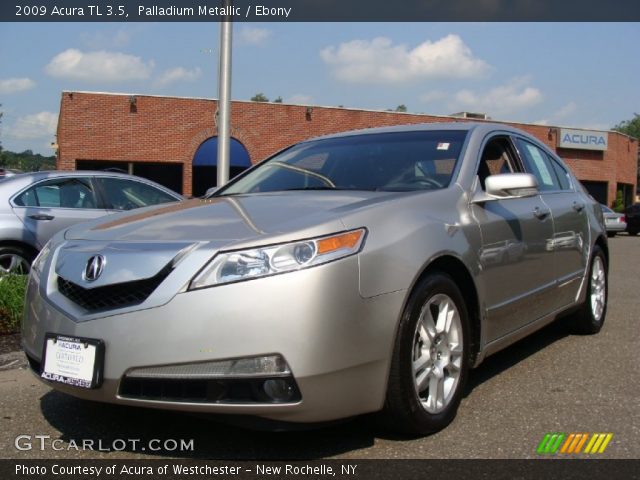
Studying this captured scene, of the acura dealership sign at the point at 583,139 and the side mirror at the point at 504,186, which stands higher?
the acura dealership sign at the point at 583,139

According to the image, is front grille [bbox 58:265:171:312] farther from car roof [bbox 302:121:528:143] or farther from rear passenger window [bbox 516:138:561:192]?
rear passenger window [bbox 516:138:561:192]

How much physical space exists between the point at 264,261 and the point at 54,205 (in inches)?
206

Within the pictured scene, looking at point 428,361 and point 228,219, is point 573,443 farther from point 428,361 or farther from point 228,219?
point 228,219

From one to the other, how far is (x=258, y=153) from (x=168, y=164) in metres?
3.32

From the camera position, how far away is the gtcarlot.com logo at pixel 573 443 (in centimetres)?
298

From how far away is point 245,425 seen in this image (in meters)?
2.64

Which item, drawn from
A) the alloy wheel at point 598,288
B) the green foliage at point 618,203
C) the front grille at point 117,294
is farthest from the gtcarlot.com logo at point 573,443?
the green foliage at point 618,203

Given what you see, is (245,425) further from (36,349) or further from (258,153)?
(258,153)

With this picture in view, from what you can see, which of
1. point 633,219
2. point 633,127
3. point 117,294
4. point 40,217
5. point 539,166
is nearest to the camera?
point 117,294

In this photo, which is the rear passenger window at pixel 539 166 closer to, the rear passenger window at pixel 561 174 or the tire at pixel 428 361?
the rear passenger window at pixel 561 174

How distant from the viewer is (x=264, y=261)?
8.50 feet

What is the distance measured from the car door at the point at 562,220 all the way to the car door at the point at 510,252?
16cm

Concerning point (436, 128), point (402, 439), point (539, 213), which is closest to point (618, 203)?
point (539, 213)

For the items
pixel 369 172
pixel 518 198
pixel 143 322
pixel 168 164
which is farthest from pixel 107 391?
pixel 168 164
